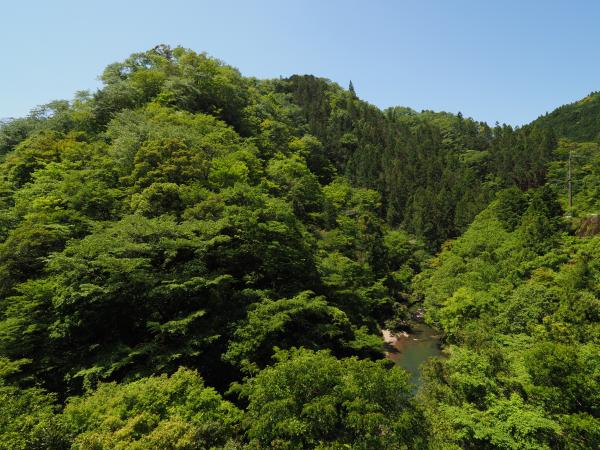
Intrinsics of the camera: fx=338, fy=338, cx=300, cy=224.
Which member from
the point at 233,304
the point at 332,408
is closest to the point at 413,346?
the point at 233,304

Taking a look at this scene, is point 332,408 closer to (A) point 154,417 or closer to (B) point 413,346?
(A) point 154,417

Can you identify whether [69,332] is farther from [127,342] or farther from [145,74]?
[145,74]

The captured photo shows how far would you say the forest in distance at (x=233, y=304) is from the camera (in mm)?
11844

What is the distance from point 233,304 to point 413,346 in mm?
25162

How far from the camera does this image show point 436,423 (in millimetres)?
14172

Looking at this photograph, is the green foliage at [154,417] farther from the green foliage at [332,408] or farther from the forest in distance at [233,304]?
the green foliage at [332,408]

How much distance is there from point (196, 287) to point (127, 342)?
17.4 ft

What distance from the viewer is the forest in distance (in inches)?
466

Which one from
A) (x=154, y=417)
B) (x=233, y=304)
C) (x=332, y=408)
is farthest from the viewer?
(x=233, y=304)

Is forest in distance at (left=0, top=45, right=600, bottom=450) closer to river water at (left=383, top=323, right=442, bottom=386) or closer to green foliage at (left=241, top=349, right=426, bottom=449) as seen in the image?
green foliage at (left=241, top=349, right=426, bottom=449)

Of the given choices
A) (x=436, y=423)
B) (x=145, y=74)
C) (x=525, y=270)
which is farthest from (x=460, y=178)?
(x=436, y=423)

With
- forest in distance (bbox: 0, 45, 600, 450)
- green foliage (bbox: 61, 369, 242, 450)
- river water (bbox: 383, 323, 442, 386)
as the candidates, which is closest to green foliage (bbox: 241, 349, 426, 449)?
forest in distance (bbox: 0, 45, 600, 450)

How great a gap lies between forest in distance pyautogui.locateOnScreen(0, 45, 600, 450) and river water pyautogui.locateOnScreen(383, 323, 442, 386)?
155cm

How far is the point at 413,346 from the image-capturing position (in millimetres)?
37094
